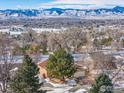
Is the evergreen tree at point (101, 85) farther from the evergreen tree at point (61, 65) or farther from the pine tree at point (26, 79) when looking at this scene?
the evergreen tree at point (61, 65)

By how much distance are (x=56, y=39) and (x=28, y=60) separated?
53480 mm

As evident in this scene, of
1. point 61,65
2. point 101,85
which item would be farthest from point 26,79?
point 61,65

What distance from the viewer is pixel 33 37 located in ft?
295

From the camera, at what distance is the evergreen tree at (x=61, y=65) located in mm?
40094

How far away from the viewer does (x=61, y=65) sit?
40.1 metres

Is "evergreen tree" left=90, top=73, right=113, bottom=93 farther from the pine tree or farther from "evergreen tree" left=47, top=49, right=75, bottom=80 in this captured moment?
"evergreen tree" left=47, top=49, right=75, bottom=80

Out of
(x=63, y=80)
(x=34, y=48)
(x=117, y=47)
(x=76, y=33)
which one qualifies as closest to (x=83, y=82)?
(x=63, y=80)

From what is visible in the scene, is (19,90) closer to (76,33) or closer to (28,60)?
(28,60)

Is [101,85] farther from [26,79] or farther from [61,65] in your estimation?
[61,65]

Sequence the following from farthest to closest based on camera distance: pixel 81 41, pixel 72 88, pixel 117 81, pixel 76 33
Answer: pixel 76 33 < pixel 81 41 < pixel 117 81 < pixel 72 88

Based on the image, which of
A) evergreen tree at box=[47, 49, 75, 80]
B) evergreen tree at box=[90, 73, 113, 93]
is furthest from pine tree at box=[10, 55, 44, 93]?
evergreen tree at box=[47, 49, 75, 80]

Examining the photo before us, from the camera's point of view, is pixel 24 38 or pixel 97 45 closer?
pixel 97 45

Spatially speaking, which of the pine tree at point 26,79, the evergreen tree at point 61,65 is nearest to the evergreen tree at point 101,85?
the pine tree at point 26,79

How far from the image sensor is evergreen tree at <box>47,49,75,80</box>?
40.1 m
